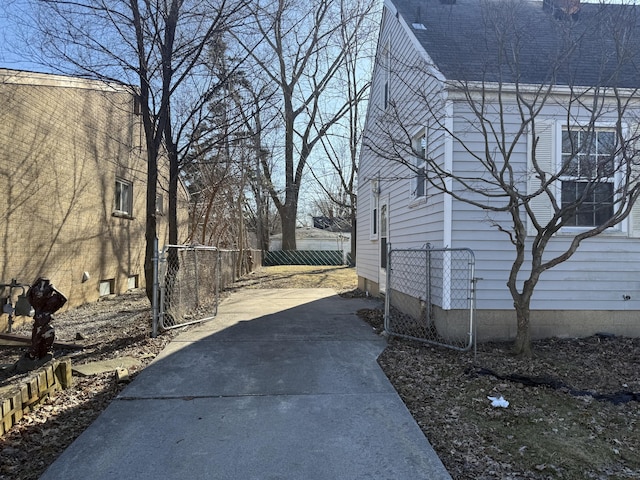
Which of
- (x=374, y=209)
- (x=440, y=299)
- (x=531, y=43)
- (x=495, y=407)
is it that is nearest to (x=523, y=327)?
(x=440, y=299)

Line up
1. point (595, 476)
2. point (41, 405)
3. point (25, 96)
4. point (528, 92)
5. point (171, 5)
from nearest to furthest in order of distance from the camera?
point (595, 476)
point (41, 405)
point (528, 92)
point (171, 5)
point (25, 96)

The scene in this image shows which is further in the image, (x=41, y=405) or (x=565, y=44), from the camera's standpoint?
(x=565, y=44)

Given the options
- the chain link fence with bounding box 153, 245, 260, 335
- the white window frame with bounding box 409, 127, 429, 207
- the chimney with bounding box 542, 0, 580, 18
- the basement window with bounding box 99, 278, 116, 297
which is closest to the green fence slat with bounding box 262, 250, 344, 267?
the basement window with bounding box 99, 278, 116, 297

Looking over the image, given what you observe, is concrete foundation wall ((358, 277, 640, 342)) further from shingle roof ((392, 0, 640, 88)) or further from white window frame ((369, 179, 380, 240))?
white window frame ((369, 179, 380, 240))

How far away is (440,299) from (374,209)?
17.6ft

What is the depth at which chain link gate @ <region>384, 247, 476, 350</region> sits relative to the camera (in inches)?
249

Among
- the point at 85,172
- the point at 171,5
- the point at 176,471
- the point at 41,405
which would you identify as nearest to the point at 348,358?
the point at 176,471

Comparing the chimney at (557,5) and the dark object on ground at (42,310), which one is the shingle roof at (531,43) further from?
the dark object on ground at (42,310)

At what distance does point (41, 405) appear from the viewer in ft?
13.2

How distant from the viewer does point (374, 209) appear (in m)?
11.7

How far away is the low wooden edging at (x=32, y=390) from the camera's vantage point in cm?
352

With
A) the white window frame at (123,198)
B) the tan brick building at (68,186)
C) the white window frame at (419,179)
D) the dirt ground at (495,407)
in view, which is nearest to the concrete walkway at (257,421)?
the dirt ground at (495,407)

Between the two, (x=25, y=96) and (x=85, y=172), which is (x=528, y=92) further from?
(x=85, y=172)

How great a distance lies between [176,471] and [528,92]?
632cm
